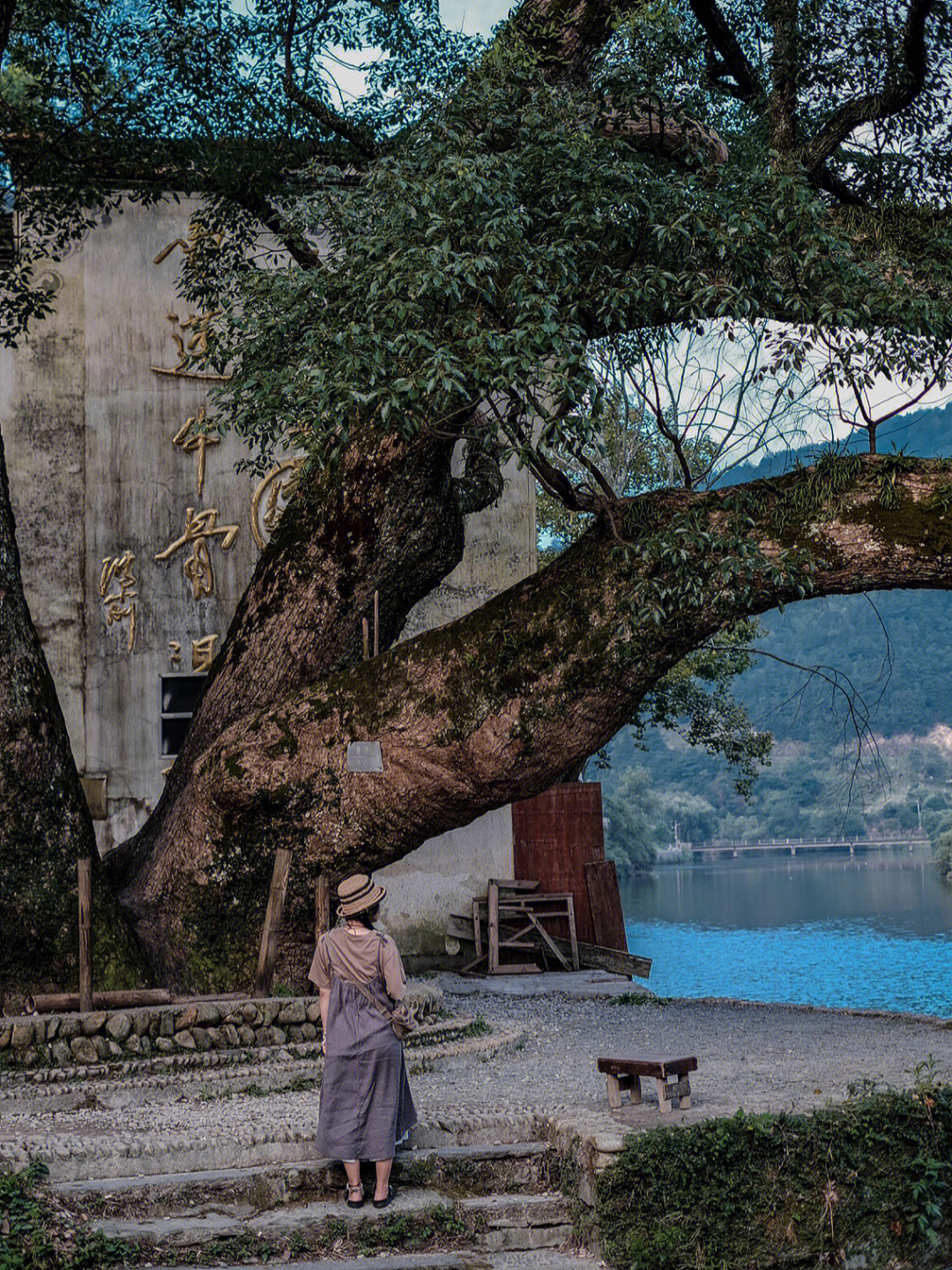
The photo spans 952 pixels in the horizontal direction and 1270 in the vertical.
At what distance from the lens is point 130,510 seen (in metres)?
13.2

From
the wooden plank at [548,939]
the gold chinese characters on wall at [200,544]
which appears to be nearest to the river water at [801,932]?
the wooden plank at [548,939]

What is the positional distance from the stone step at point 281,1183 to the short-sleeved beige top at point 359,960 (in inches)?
32.8

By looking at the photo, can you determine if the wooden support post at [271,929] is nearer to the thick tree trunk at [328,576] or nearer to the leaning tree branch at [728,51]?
the thick tree trunk at [328,576]

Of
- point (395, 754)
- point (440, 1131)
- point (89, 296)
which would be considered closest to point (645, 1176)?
point (440, 1131)

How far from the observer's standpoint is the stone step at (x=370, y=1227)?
5203mm

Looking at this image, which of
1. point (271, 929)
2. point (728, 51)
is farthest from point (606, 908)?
point (728, 51)

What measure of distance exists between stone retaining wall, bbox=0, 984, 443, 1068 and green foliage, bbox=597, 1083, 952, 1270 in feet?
9.68

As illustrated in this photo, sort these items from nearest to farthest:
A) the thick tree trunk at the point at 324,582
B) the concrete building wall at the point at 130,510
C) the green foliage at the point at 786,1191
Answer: the green foliage at the point at 786,1191 < the thick tree trunk at the point at 324,582 < the concrete building wall at the point at 130,510

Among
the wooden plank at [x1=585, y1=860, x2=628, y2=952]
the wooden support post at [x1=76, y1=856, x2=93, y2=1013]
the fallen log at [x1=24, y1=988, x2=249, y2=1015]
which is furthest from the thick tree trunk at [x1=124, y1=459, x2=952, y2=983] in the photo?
the wooden plank at [x1=585, y1=860, x2=628, y2=952]

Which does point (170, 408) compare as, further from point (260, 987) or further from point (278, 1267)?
point (278, 1267)

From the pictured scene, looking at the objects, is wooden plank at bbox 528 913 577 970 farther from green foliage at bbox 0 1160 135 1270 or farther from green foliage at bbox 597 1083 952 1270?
green foliage at bbox 0 1160 135 1270

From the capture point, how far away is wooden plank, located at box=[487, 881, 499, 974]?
42.3 ft

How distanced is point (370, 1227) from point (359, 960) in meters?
1.08

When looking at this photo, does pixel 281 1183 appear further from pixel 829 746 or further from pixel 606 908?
pixel 829 746
